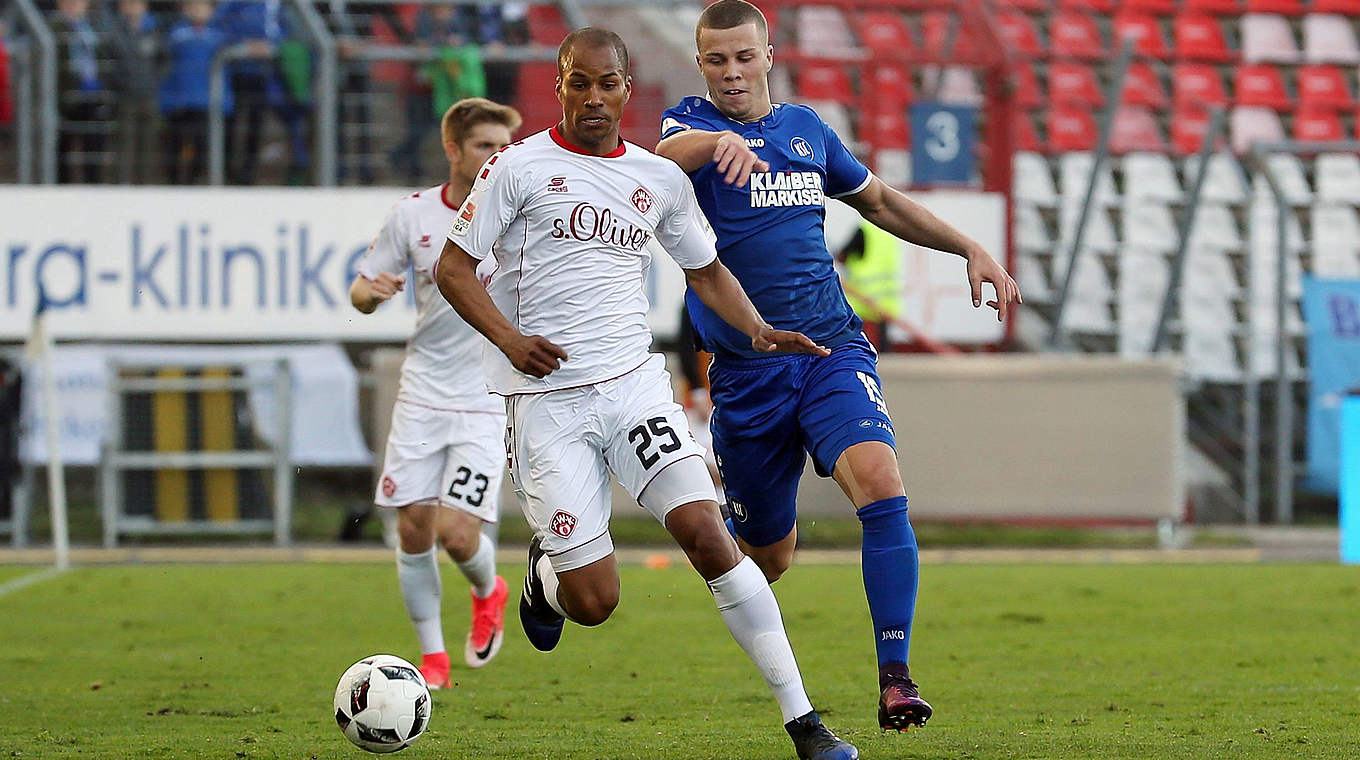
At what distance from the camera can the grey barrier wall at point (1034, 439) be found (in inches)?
542

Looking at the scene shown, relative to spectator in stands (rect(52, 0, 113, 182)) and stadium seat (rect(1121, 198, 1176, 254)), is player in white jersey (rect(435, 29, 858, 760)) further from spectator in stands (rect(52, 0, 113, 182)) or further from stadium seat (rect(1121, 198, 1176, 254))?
stadium seat (rect(1121, 198, 1176, 254))

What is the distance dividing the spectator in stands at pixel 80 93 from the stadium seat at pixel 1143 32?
1037 centimetres

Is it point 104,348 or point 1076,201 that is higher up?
point 1076,201

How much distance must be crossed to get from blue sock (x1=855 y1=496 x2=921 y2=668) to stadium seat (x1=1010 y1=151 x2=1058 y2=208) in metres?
11.6

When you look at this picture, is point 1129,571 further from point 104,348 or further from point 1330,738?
point 104,348

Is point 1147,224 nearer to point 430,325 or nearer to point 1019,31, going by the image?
point 1019,31

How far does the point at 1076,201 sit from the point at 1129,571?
19.5 feet

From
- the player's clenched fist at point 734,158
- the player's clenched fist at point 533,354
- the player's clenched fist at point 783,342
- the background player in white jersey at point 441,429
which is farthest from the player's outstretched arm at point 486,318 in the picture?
the background player in white jersey at point 441,429

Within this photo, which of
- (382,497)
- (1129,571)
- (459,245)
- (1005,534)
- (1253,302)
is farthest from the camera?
(1253,302)

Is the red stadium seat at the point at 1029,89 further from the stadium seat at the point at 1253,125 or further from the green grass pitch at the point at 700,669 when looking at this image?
the green grass pitch at the point at 700,669

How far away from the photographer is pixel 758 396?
5688 mm

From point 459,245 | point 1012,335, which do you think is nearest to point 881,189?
point 459,245

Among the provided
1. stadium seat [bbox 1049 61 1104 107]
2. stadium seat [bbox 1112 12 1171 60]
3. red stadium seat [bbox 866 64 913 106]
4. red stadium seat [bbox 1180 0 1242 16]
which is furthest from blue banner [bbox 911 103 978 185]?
red stadium seat [bbox 1180 0 1242 16]

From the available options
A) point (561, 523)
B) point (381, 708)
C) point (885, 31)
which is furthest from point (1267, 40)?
point (381, 708)
